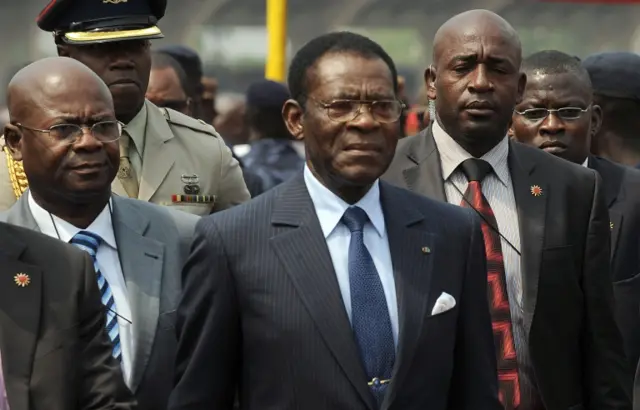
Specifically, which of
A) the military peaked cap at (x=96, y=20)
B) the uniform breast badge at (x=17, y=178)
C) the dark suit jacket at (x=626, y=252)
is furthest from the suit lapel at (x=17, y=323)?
the dark suit jacket at (x=626, y=252)

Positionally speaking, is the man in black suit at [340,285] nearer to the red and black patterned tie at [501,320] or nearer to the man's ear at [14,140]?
the red and black patterned tie at [501,320]

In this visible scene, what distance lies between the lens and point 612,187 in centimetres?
736

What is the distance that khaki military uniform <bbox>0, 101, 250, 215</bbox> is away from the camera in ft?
22.3

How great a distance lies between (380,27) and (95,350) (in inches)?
755

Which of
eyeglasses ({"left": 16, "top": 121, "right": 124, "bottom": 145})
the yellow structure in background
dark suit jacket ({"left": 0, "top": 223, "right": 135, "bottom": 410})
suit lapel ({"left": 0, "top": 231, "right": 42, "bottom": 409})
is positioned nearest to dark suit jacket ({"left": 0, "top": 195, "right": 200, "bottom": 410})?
eyeglasses ({"left": 16, "top": 121, "right": 124, "bottom": 145})

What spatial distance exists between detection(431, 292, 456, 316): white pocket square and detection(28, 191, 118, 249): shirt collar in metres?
1.26

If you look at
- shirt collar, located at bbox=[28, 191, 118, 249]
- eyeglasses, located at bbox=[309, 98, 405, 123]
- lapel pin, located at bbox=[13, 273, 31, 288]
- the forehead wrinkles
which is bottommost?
shirt collar, located at bbox=[28, 191, 118, 249]

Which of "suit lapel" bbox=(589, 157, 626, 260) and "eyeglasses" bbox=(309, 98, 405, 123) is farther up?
"eyeglasses" bbox=(309, 98, 405, 123)

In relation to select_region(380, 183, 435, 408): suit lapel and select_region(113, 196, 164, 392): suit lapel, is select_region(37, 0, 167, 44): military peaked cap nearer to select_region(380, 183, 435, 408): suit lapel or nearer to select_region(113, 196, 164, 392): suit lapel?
select_region(113, 196, 164, 392): suit lapel

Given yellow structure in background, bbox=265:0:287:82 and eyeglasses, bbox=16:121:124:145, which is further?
yellow structure in background, bbox=265:0:287:82

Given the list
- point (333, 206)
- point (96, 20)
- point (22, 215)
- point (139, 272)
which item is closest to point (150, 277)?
point (139, 272)

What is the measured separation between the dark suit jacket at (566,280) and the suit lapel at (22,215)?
4.46 feet

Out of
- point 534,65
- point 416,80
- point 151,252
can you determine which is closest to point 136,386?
point 151,252

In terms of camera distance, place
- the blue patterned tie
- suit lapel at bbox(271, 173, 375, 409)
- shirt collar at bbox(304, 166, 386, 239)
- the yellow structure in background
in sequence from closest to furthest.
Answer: suit lapel at bbox(271, 173, 375, 409) → shirt collar at bbox(304, 166, 386, 239) → the blue patterned tie → the yellow structure in background
